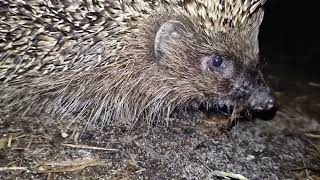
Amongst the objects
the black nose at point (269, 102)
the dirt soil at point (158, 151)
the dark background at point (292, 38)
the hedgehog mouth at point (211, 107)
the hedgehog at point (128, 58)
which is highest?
the dark background at point (292, 38)

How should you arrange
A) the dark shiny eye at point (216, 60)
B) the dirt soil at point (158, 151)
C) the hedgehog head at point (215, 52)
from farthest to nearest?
1. the dark shiny eye at point (216, 60)
2. the hedgehog head at point (215, 52)
3. the dirt soil at point (158, 151)

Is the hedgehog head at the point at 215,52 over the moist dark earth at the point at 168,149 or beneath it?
over

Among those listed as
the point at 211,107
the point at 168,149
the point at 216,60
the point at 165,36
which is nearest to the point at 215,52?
the point at 216,60

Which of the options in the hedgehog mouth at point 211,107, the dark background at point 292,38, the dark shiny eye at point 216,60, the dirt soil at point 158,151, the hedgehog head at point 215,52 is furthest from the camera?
the dark background at point 292,38

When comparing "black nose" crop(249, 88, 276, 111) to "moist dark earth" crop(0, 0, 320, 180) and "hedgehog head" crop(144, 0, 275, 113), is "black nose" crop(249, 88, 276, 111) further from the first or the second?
"moist dark earth" crop(0, 0, 320, 180)

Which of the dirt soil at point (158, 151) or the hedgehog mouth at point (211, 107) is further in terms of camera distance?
the hedgehog mouth at point (211, 107)

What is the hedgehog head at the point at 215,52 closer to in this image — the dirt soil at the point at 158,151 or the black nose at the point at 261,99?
the black nose at the point at 261,99

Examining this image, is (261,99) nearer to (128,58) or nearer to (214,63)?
(214,63)

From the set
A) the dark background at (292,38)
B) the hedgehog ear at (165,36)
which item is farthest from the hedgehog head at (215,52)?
the dark background at (292,38)
